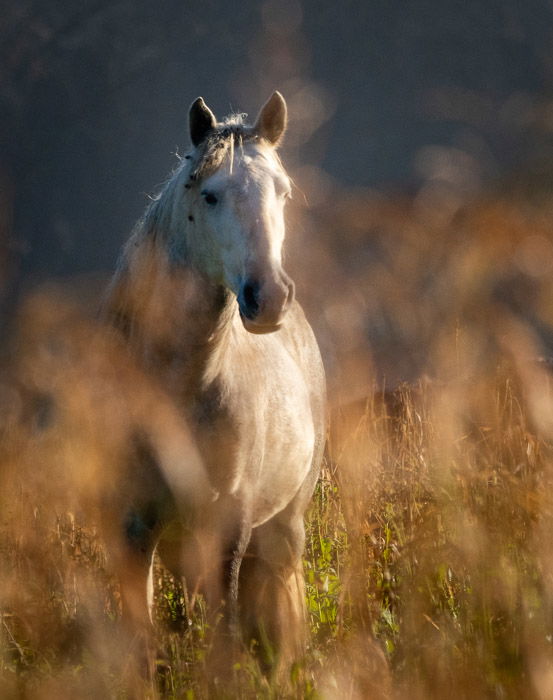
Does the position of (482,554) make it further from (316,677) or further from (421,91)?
(421,91)

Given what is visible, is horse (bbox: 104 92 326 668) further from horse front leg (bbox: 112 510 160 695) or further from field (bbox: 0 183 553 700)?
field (bbox: 0 183 553 700)

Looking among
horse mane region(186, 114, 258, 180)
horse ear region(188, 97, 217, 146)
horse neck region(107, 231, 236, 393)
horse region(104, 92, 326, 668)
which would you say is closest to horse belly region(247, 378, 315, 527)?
horse region(104, 92, 326, 668)

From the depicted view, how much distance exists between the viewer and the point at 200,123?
115 inches

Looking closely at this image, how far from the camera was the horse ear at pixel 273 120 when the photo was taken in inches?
117

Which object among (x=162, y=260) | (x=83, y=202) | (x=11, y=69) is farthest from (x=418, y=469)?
(x=83, y=202)

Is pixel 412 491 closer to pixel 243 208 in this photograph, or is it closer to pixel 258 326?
pixel 258 326

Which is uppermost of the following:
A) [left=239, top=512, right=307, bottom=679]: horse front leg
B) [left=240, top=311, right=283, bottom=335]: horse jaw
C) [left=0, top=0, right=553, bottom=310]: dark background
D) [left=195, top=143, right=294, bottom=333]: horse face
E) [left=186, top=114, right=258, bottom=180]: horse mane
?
[left=0, top=0, right=553, bottom=310]: dark background

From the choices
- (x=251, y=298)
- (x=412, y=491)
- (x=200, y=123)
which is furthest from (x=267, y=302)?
(x=200, y=123)

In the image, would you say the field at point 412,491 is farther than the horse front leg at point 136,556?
No

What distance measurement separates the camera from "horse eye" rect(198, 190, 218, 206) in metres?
2.63

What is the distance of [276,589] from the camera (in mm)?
3777

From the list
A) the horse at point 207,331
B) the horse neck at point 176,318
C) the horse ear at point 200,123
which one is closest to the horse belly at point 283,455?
the horse at point 207,331

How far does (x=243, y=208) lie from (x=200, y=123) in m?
0.61

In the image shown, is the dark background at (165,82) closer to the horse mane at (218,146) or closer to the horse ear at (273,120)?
the horse ear at (273,120)
